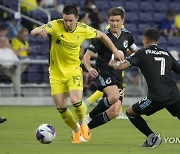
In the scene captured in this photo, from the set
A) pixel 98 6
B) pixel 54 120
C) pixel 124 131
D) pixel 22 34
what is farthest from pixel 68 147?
pixel 98 6

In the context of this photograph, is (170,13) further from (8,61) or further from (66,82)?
(66,82)

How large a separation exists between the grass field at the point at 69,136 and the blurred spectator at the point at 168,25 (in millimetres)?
6927

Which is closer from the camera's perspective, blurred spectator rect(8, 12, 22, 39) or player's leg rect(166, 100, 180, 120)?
player's leg rect(166, 100, 180, 120)

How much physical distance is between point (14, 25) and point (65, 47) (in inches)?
437

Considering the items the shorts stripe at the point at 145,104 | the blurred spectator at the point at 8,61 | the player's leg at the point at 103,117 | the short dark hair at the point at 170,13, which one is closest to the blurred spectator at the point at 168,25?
the short dark hair at the point at 170,13

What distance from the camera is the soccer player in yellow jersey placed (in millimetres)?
12398

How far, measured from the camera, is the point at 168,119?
18.0m

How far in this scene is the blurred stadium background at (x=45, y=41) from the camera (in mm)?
22281

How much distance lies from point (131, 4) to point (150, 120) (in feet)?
33.9

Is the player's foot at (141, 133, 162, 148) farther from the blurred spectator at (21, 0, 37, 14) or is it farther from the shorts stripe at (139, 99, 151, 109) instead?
the blurred spectator at (21, 0, 37, 14)

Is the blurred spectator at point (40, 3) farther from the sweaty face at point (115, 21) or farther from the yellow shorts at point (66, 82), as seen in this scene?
the yellow shorts at point (66, 82)

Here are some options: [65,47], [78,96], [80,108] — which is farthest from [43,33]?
[80,108]

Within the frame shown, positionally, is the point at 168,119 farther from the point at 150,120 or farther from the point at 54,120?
the point at 54,120

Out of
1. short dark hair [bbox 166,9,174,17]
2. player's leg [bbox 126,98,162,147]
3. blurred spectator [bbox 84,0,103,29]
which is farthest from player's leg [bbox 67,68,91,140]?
short dark hair [bbox 166,9,174,17]
